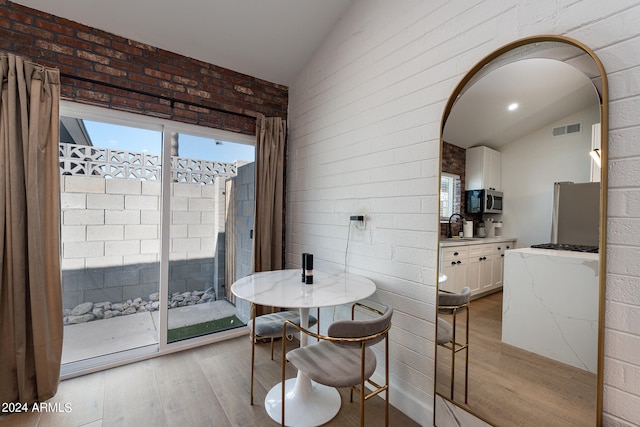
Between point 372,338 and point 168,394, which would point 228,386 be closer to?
point 168,394

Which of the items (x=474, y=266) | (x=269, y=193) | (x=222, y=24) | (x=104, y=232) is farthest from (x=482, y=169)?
(x=104, y=232)

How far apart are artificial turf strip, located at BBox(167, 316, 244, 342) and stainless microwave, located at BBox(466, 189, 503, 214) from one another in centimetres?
257

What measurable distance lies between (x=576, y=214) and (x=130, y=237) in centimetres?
318

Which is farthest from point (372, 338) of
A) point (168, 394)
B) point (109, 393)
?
point (109, 393)

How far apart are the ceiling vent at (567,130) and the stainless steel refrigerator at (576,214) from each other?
0.75ft

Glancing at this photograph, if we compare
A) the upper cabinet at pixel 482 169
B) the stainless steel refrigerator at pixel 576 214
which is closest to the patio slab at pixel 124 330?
the upper cabinet at pixel 482 169

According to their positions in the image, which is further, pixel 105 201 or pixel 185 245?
pixel 185 245

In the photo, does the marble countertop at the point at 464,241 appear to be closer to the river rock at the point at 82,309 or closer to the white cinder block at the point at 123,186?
the white cinder block at the point at 123,186

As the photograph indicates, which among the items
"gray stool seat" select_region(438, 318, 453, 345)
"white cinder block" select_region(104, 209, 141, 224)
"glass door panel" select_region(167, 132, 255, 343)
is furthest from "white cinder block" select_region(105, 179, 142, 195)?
"gray stool seat" select_region(438, 318, 453, 345)

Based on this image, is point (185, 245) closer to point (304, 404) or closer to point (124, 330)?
point (124, 330)

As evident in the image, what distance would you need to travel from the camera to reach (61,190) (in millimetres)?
2221

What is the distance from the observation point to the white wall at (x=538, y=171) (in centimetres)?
120

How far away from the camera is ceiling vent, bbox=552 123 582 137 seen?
3.95 ft

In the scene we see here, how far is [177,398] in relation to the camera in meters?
1.95
